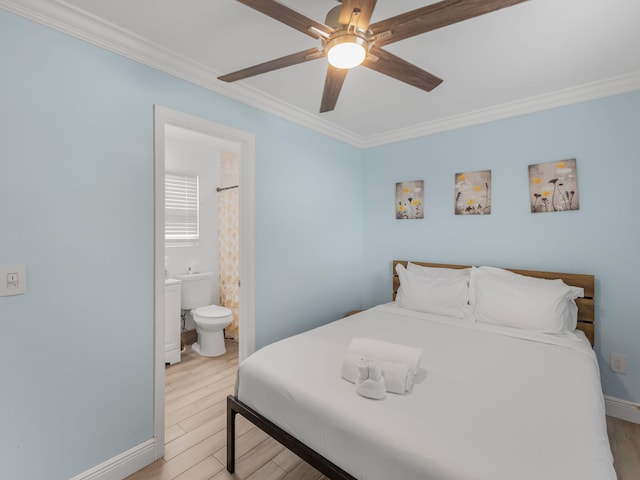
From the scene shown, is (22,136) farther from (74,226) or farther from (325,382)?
(325,382)

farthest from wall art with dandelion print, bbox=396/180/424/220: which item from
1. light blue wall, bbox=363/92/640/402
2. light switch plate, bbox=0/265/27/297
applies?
light switch plate, bbox=0/265/27/297

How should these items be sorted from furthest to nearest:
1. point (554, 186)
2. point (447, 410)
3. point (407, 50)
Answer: point (554, 186), point (407, 50), point (447, 410)

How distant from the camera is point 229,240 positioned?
3.86 meters

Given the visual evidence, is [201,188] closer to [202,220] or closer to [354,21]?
[202,220]

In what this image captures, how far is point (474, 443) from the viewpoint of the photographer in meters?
1.09

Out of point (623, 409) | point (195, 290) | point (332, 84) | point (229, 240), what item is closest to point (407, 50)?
point (332, 84)

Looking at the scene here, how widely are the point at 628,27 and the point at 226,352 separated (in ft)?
13.5

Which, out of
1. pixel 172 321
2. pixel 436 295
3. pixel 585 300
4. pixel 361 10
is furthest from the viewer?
pixel 172 321

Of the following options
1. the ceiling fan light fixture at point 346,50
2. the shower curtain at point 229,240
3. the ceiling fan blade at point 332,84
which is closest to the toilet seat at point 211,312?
the shower curtain at point 229,240

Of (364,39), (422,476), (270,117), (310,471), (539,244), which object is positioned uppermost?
(270,117)

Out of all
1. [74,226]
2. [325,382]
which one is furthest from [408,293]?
[74,226]

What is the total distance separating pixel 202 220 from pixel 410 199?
8.44ft

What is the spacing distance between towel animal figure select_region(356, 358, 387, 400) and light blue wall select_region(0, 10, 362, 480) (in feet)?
4.33

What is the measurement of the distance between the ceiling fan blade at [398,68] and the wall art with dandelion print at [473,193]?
1.37 m
